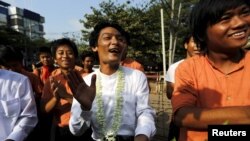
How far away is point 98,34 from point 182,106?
4.38 ft

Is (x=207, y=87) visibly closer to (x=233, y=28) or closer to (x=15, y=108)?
(x=233, y=28)

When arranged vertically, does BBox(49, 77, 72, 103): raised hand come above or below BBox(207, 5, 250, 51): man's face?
below

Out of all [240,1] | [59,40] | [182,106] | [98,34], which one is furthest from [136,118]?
[59,40]

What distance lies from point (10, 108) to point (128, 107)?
79 cm

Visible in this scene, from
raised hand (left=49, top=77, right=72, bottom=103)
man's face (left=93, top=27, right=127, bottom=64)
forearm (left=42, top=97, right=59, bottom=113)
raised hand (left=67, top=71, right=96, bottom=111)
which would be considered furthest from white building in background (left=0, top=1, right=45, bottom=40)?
raised hand (left=67, top=71, right=96, bottom=111)

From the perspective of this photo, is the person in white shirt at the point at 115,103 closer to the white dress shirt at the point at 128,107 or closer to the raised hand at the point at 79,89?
the white dress shirt at the point at 128,107

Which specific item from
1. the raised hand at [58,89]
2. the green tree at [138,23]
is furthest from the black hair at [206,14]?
the green tree at [138,23]

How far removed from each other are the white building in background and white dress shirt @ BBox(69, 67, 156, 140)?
241ft

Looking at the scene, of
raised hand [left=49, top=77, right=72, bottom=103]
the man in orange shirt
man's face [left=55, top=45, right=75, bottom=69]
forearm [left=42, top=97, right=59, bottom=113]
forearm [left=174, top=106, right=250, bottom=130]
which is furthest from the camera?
man's face [left=55, top=45, right=75, bottom=69]

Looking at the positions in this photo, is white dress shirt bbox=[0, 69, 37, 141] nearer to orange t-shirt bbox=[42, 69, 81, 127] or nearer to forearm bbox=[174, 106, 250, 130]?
orange t-shirt bbox=[42, 69, 81, 127]

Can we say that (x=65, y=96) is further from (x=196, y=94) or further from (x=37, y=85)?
(x=196, y=94)

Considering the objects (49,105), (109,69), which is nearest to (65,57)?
(49,105)

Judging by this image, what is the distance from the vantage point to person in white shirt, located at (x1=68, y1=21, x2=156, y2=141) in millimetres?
2189

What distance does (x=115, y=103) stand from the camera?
244 centimetres
